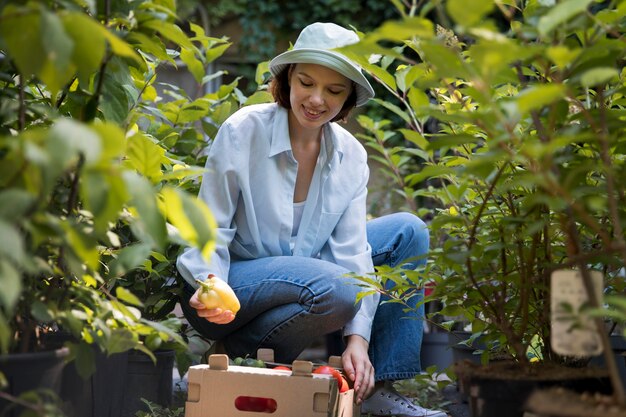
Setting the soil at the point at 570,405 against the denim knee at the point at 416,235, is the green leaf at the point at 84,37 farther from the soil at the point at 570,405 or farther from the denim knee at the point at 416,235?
the denim knee at the point at 416,235

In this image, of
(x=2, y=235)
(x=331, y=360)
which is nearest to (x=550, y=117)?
(x=2, y=235)

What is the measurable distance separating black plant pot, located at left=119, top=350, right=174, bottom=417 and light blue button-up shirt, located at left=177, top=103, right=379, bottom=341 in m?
0.32

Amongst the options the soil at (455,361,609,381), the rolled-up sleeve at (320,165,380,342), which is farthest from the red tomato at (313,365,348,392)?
the soil at (455,361,609,381)

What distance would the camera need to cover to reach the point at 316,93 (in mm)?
2328

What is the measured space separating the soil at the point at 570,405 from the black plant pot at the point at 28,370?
0.71 meters

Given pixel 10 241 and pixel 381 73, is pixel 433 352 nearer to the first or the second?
pixel 381 73

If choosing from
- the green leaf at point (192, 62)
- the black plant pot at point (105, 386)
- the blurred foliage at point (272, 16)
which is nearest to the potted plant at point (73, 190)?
the black plant pot at point (105, 386)

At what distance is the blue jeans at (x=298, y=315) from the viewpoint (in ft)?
7.55

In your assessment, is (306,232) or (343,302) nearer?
(343,302)

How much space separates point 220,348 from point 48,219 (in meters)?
1.63

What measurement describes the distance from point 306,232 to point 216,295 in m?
0.58

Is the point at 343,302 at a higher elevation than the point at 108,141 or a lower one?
lower

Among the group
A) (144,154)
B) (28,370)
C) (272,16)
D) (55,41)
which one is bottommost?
(28,370)

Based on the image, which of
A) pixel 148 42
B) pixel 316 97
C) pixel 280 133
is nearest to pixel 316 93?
pixel 316 97
